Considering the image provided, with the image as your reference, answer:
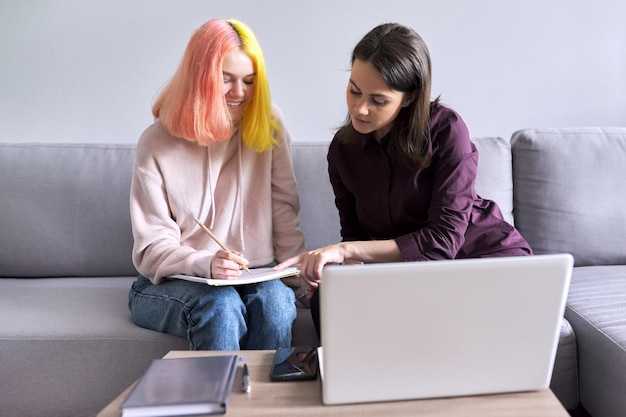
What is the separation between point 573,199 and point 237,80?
100 cm

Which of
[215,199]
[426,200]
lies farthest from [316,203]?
[426,200]

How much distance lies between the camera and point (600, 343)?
1.28 meters

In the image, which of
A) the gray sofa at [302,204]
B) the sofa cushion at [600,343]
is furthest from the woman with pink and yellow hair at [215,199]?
the sofa cushion at [600,343]

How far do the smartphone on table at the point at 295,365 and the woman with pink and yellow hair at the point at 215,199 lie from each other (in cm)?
27

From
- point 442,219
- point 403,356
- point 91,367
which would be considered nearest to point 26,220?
point 91,367

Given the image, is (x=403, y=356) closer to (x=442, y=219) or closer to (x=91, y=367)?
(x=442, y=219)

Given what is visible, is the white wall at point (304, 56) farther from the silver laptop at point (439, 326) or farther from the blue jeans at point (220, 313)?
the silver laptop at point (439, 326)

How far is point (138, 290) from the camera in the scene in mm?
1464

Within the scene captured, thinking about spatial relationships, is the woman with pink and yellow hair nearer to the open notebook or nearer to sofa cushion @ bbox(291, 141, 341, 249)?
the open notebook

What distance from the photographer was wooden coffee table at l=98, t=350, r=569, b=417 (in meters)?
0.85

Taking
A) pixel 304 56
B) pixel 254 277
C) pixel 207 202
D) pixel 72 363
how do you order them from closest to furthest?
pixel 254 277, pixel 72 363, pixel 207 202, pixel 304 56

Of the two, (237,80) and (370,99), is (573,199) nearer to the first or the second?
(370,99)

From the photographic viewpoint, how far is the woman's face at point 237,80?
1.44 m

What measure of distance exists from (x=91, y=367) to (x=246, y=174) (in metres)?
0.56
